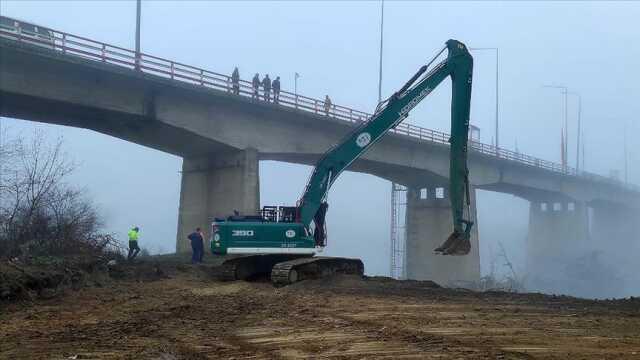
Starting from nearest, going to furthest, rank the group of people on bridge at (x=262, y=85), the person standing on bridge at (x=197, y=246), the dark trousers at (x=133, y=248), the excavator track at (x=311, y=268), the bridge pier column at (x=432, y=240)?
the excavator track at (x=311, y=268) → the dark trousers at (x=133, y=248) → the person standing on bridge at (x=197, y=246) → the group of people on bridge at (x=262, y=85) → the bridge pier column at (x=432, y=240)

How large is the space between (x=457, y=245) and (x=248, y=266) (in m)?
5.92

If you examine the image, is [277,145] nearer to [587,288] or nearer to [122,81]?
[122,81]

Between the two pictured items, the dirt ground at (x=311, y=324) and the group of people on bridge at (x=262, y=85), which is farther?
the group of people on bridge at (x=262, y=85)

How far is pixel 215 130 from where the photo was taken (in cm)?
2644

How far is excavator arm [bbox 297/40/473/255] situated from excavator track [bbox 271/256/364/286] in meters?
0.92

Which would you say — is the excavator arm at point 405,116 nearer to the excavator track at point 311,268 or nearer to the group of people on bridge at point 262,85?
the excavator track at point 311,268

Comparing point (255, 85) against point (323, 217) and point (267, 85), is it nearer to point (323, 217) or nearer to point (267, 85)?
point (267, 85)

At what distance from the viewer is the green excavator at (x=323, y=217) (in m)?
16.4

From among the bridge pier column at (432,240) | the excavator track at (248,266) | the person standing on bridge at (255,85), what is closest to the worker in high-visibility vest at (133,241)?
the excavator track at (248,266)

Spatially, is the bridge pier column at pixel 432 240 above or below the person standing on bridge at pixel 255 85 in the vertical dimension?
below

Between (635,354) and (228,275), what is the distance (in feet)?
38.3

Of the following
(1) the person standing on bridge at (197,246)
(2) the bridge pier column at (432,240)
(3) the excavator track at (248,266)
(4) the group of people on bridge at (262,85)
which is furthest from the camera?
(2) the bridge pier column at (432,240)

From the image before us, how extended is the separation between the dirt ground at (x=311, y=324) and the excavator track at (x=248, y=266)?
187 cm

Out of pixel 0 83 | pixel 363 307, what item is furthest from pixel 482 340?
pixel 0 83
